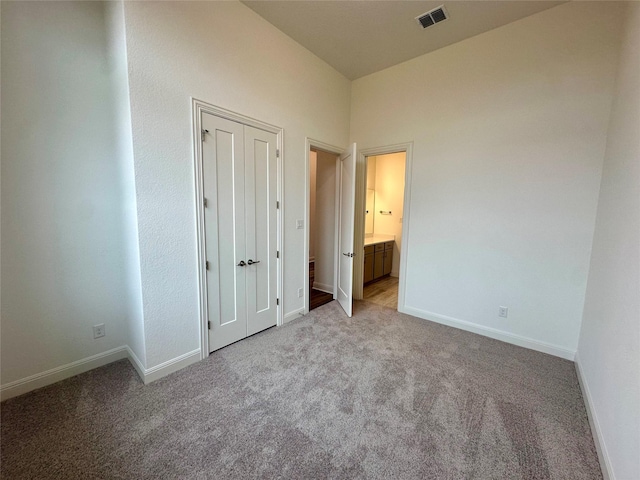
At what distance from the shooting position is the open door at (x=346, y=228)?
10.8 feet

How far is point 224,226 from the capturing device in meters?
2.43

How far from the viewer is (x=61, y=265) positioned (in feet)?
6.65

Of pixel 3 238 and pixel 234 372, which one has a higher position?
pixel 3 238

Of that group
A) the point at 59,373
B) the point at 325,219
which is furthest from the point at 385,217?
the point at 59,373

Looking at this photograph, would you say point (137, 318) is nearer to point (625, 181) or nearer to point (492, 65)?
point (625, 181)

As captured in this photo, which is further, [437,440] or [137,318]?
[137,318]

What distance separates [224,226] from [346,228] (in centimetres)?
170

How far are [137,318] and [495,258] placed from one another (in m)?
3.60

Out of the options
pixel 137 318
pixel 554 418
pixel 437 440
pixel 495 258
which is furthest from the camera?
pixel 495 258

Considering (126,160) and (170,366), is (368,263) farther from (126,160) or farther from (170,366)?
(126,160)

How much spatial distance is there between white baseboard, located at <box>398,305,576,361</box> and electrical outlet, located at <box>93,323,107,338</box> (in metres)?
3.35

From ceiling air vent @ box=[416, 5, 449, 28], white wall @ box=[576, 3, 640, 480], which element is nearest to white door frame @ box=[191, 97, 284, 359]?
ceiling air vent @ box=[416, 5, 449, 28]

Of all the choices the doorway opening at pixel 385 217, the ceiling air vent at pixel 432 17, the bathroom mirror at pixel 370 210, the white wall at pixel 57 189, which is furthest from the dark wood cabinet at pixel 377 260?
the white wall at pixel 57 189

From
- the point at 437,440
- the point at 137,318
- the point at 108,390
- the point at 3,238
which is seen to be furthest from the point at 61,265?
the point at 437,440
